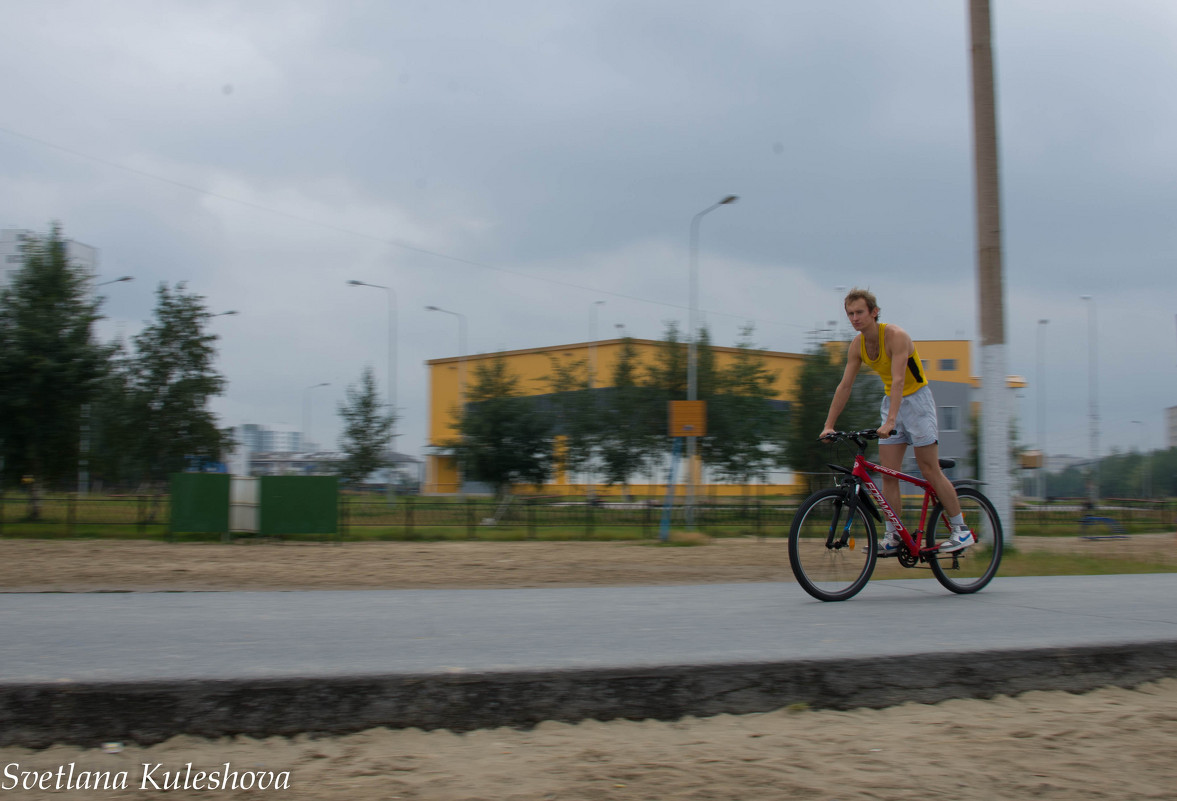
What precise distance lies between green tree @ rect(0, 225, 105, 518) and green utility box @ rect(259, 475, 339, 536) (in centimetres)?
819

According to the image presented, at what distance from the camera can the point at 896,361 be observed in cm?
558

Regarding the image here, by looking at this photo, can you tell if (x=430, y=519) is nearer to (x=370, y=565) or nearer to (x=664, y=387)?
(x=370, y=565)

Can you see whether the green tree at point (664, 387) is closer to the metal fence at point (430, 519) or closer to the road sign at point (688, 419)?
the metal fence at point (430, 519)

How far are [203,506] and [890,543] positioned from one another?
16045 mm

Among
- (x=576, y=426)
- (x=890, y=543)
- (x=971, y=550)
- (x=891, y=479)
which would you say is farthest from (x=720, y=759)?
(x=576, y=426)

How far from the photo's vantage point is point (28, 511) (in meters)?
20.6

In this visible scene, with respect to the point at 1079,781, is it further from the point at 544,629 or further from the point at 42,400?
the point at 42,400

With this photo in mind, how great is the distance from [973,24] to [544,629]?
1075cm

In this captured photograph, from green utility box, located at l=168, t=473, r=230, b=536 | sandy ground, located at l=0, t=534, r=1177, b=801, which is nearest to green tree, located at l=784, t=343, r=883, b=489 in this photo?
green utility box, located at l=168, t=473, r=230, b=536

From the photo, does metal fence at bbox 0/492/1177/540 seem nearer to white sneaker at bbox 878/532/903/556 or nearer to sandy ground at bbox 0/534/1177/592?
sandy ground at bbox 0/534/1177/592

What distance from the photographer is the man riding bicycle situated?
559 cm

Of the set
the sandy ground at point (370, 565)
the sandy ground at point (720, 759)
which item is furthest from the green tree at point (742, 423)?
the sandy ground at point (720, 759)

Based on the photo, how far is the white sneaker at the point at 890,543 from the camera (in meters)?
5.67

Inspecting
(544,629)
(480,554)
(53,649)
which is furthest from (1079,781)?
(480,554)
